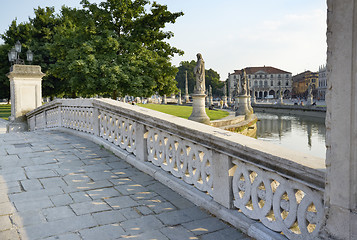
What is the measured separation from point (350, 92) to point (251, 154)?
1094 millimetres

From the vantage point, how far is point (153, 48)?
19656 millimetres

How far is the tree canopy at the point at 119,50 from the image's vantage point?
17172mm

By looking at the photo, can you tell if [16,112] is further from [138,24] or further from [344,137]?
[344,137]

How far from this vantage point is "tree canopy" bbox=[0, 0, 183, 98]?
17.2 meters

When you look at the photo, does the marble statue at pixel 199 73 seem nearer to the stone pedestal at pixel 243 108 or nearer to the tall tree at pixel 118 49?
the tall tree at pixel 118 49

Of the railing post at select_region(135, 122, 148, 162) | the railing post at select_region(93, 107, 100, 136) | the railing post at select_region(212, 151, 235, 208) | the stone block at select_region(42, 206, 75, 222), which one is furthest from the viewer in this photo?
the railing post at select_region(93, 107, 100, 136)

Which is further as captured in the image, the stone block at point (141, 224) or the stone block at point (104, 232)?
the stone block at point (141, 224)

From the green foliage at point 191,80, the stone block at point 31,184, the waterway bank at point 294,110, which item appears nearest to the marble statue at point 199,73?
the stone block at point 31,184

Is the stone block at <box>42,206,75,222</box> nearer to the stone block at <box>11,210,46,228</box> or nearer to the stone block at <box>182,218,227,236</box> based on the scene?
the stone block at <box>11,210,46,228</box>

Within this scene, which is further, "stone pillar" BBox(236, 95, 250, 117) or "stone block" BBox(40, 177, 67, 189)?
"stone pillar" BBox(236, 95, 250, 117)

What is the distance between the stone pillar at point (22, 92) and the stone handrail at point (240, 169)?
10144 millimetres

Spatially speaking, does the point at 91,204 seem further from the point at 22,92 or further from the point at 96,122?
the point at 22,92

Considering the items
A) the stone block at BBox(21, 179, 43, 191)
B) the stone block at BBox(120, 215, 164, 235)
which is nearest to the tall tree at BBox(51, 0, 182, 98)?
the stone block at BBox(21, 179, 43, 191)

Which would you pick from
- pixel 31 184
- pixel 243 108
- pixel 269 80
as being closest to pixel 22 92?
pixel 31 184
